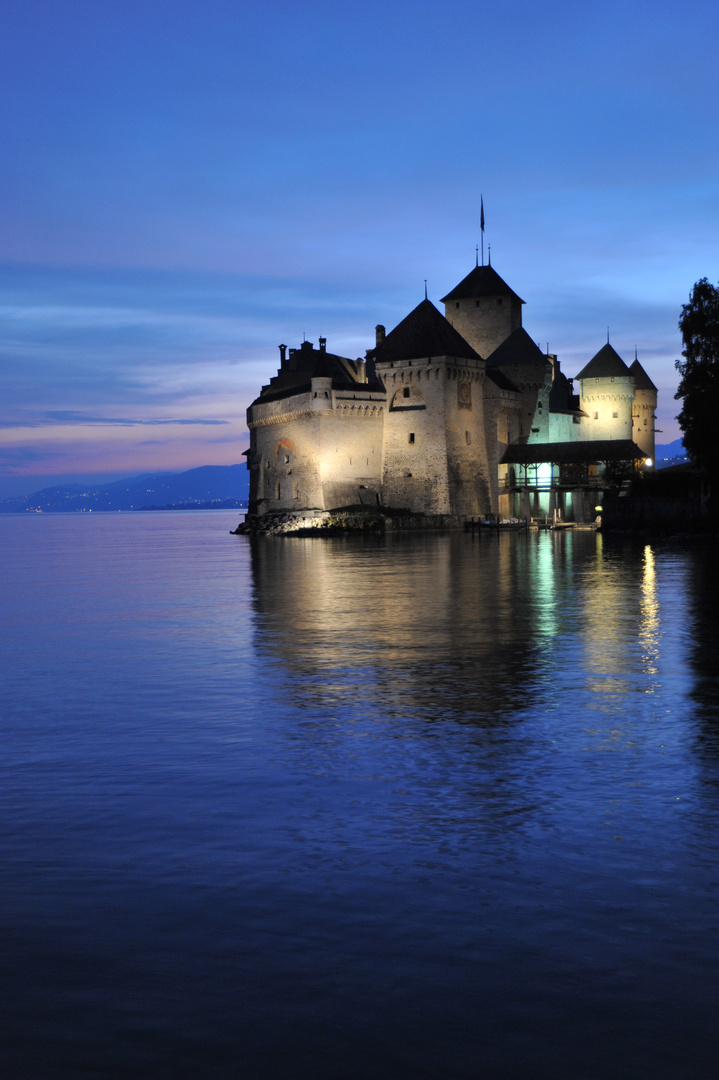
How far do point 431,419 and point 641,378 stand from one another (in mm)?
26032

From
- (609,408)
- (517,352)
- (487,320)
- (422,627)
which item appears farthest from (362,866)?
(609,408)

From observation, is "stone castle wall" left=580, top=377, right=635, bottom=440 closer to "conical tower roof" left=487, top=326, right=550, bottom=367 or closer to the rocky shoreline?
"conical tower roof" left=487, top=326, right=550, bottom=367

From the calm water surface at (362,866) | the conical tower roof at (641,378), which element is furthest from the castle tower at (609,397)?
the calm water surface at (362,866)

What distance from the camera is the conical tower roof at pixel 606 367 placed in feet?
247

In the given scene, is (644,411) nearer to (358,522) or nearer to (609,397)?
(609,397)

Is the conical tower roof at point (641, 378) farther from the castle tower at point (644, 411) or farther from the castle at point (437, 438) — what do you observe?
the castle at point (437, 438)

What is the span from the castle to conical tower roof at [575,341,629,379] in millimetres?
4378

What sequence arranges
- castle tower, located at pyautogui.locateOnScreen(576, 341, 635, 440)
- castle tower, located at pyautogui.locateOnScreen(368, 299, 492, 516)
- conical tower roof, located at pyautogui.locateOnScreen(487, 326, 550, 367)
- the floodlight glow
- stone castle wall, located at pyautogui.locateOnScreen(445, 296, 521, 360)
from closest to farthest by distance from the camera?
castle tower, located at pyautogui.locateOnScreen(368, 299, 492, 516), the floodlight glow, conical tower roof, located at pyautogui.locateOnScreen(487, 326, 550, 367), stone castle wall, located at pyautogui.locateOnScreen(445, 296, 521, 360), castle tower, located at pyautogui.locateOnScreen(576, 341, 635, 440)

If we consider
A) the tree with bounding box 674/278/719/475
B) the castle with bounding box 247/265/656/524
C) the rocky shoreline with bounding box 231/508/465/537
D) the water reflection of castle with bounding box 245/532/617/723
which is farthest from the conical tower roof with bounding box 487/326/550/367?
the water reflection of castle with bounding box 245/532/617/723

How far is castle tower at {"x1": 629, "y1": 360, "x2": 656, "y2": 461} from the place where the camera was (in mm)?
80500

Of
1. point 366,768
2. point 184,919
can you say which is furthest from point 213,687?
point 184,919

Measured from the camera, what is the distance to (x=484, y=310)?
74.0m

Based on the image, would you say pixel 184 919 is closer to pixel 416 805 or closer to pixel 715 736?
pixel 416 805

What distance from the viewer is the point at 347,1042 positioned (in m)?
3.74
